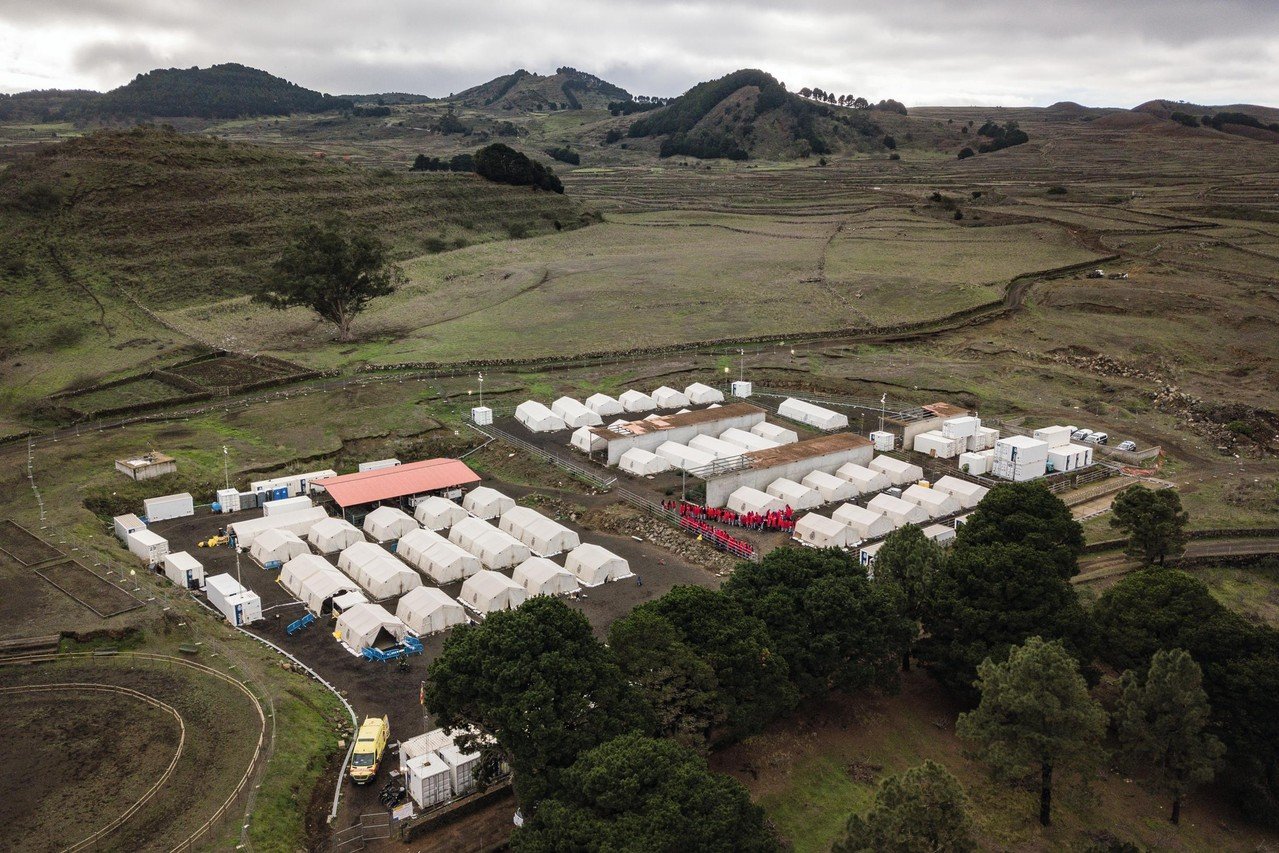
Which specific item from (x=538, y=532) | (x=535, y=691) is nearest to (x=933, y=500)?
(x=538, y=532)

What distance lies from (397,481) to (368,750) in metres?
22.9

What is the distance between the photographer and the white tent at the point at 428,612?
3356 centimetres

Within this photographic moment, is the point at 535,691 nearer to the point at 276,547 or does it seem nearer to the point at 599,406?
the point at 276,547

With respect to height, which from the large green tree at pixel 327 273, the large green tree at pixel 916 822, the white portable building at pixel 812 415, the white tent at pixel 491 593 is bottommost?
the white tent at pixel 491 593

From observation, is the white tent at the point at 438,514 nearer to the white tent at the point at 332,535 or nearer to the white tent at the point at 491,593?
the white tent at the point at 332,535

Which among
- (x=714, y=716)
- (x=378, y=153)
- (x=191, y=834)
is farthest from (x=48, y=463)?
(x=378, y=153)

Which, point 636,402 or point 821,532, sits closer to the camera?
point 821,532

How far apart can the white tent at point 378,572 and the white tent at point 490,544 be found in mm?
3213

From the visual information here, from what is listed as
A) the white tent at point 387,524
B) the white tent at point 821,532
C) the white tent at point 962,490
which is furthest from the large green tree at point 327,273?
the white tent at point 962,490

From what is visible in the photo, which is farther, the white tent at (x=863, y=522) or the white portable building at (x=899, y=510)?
the white portable building at (x=899, y=510)

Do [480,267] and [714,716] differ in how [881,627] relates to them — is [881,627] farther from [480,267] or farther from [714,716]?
[480,267]

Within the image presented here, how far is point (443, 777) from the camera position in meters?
24.1

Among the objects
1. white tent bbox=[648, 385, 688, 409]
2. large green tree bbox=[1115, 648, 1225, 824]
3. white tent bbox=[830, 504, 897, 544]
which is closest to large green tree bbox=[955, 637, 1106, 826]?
large green tree bbox=[1115, 648, 1225, 824]

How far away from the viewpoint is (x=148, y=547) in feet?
126
